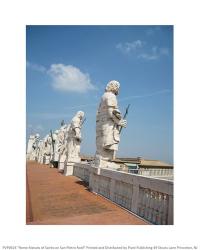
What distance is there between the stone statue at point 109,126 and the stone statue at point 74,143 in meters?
5.98

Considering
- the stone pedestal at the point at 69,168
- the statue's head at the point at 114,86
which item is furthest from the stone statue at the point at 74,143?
the statue's head at the point at 114,86

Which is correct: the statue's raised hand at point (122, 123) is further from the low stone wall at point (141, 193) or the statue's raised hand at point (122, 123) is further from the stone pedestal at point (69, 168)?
the stone pedestal at point (69, 168)

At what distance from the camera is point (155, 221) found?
5.43 meters

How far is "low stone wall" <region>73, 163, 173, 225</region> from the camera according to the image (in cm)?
512

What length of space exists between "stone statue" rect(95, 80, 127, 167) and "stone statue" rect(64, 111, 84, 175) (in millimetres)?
5979

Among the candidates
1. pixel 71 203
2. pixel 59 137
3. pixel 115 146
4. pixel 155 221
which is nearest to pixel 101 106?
pixel 115 146

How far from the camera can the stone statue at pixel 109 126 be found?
9.13 meters

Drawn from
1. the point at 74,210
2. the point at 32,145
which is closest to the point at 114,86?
the point at 74,210

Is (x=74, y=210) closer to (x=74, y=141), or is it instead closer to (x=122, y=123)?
(x=122, y=123)

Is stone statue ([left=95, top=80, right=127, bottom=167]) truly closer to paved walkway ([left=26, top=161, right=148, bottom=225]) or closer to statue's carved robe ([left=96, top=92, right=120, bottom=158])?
statue's carved robe ([left=96, top=92, right=120, bottom=158])

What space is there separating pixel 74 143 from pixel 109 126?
270 inches

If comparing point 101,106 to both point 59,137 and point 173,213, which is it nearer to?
point 173,213

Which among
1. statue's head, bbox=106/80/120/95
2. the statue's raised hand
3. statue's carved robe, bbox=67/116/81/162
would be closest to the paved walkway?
the statue's raised hand

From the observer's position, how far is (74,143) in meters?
15.8
